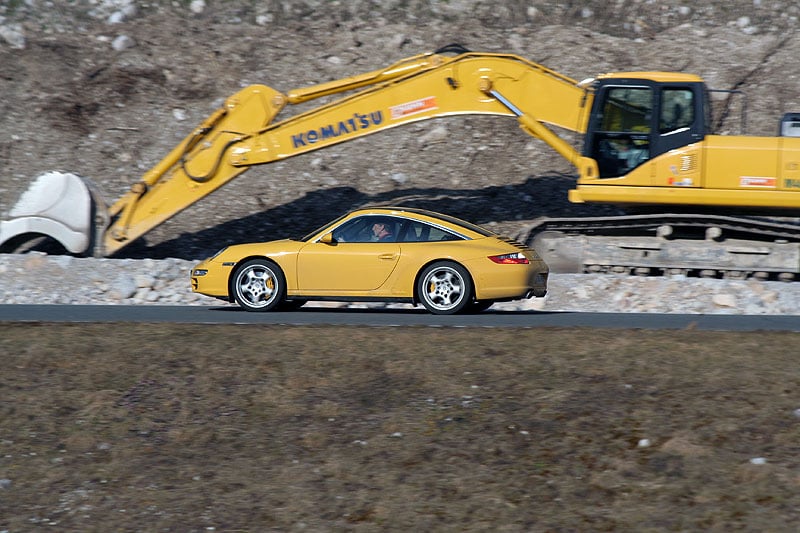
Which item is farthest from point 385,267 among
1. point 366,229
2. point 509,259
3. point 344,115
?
point 344,115

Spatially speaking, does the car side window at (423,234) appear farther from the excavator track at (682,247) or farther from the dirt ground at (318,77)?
the dirt ground at (318,77)

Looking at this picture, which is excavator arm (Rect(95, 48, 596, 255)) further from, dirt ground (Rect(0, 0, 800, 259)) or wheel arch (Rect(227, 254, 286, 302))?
wheel arch (Rect(227, 254, 286, 302))

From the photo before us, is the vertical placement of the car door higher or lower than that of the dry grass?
higher

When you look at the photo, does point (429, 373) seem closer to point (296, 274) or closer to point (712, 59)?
point (296, 274)

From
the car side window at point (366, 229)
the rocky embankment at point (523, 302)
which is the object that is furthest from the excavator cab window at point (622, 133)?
the car side window at point (366, 229)

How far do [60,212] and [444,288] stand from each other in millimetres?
8333

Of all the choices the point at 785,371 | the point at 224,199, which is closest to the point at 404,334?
the point at 785,371

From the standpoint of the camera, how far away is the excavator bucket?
18703 mm

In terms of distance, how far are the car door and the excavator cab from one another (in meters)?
5.39

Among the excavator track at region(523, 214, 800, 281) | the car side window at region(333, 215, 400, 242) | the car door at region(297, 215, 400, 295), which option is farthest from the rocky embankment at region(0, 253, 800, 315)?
the car door at region(297, 215, 400, 295)

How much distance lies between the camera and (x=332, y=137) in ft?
61.1

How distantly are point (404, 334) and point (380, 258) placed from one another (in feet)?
8.34

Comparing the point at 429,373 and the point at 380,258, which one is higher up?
the point at 380,258

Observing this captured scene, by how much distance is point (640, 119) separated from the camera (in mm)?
17438
